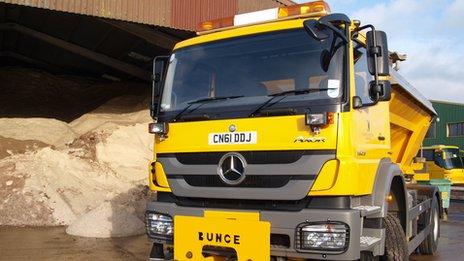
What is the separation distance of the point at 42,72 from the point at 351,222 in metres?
26.4

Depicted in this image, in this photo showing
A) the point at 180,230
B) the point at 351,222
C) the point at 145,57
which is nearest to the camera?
the point at 351,222

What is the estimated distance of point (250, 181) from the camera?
4.70 metres

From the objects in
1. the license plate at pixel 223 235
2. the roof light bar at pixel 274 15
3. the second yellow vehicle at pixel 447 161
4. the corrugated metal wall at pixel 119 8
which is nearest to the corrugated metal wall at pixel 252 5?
the corrugated metal wall at pixel 119 8

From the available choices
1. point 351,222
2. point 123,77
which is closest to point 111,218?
point 351,222

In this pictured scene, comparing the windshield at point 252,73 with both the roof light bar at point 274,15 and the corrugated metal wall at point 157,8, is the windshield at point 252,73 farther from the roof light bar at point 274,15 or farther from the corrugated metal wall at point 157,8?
the corrugated metal wall at point 157,8

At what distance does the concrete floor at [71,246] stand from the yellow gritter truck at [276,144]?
2850 millimetres

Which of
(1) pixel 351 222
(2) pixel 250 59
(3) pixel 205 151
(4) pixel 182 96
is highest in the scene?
(2) pixel 250 59

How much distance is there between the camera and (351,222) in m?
4.28

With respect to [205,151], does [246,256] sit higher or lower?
lower

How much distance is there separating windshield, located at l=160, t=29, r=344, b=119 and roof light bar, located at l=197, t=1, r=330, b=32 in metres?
0.30

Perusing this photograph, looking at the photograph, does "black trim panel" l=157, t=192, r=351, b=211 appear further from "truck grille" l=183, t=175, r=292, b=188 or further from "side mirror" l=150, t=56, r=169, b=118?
"side mirror" l=150, t=56, r=169, b=118

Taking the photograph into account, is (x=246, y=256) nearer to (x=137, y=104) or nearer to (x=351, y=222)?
(x=351, y=222)

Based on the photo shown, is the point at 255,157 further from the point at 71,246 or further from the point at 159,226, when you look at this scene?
the point at 71,246

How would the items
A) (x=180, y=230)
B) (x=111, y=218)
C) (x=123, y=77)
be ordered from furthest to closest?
(x=123, y=77) → (x=111, y=218) → (x=180, y=230)
